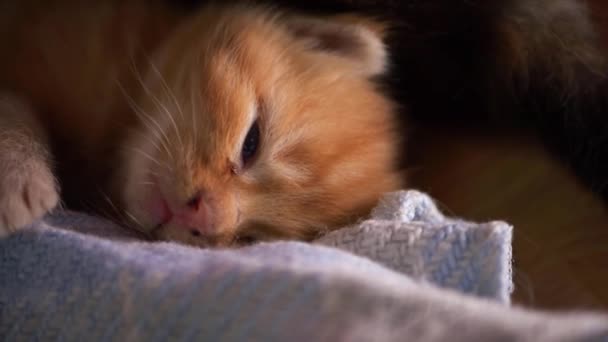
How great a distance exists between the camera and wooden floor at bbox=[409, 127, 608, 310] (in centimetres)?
118

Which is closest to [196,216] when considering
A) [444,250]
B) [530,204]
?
[444,250]

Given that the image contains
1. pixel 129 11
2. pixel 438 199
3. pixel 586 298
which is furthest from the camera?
pixel 438 199

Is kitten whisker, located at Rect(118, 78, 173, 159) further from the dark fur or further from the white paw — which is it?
the dark fur

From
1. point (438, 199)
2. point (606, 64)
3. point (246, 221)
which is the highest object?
point (606, 64)

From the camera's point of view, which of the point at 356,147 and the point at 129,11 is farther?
the point at 129,11

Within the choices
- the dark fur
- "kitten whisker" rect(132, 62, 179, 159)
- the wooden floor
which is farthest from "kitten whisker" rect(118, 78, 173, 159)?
the wooden floor

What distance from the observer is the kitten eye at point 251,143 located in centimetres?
103

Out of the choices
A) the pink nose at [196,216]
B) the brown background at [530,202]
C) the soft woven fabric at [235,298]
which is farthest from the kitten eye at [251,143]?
the brown background at [530,202]

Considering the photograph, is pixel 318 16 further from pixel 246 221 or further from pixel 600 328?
pixel 600 328

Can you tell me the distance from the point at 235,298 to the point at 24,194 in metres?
0.37

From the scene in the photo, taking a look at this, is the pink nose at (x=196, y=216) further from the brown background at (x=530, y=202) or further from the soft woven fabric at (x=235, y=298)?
the brown background at (x=530, y=202)

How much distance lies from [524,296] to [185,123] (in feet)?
2.01

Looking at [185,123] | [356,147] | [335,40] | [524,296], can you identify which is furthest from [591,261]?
[185,123]

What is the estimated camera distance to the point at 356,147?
1.16 metres
